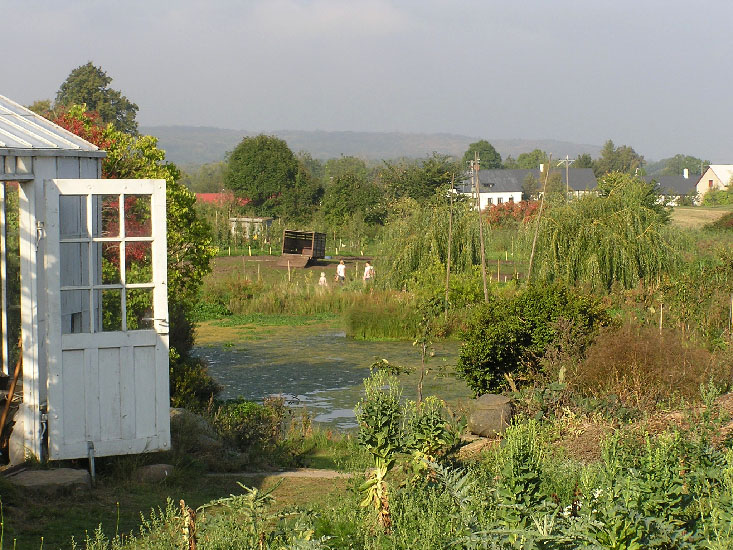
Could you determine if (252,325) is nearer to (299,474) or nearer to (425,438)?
(299,474)

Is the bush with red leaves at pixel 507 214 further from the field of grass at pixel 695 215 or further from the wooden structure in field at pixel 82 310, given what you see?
the wooden structure in field at pixel 82 310

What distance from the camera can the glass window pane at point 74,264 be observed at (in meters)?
7.46

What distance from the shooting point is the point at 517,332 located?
11281mm

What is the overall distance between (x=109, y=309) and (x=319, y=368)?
348 inches

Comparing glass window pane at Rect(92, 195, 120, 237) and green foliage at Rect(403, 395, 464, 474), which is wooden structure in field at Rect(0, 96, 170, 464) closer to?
glass window pane at Rect(92, 195, 120, 237)

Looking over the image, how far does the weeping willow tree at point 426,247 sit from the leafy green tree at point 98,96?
33548 mm

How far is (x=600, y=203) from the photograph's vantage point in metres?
23.5

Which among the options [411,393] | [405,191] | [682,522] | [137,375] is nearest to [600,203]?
[411,393]

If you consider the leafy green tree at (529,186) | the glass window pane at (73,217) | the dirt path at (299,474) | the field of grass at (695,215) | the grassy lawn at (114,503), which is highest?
the leafy green tree at (529,186)

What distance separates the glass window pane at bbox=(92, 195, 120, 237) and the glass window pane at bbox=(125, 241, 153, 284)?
0.17m

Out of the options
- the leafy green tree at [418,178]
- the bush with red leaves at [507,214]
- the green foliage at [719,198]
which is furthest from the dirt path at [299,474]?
the green foliage at [719,198]

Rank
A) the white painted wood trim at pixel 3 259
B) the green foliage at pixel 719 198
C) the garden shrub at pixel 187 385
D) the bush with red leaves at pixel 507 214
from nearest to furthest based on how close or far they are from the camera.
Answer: the white painted wood trim at pixel 3 259
the garden shrub at pixel 187 385
the bush with red leaves at pixel 507 214
the green foliage at pixel 719 198

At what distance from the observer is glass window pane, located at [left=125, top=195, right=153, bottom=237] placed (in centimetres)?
755

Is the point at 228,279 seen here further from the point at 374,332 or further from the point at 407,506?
the point at 407,506
